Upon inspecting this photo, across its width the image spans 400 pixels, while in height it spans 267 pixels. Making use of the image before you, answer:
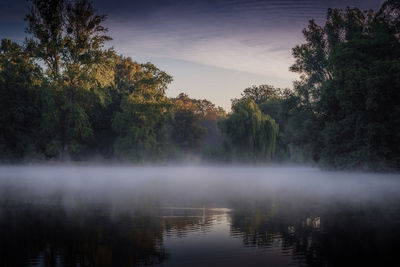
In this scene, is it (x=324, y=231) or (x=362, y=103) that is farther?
(x=362, y=103)

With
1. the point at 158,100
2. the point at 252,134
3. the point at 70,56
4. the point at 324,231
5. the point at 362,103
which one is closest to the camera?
the point at 324,231

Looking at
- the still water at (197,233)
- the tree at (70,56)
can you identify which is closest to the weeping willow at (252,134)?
the tree at (70,56)

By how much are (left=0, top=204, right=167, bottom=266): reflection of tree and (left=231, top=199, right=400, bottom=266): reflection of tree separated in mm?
2540

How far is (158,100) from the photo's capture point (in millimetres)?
67125

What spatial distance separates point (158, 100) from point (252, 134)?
52.5 feet

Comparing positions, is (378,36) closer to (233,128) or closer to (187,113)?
(233,128)

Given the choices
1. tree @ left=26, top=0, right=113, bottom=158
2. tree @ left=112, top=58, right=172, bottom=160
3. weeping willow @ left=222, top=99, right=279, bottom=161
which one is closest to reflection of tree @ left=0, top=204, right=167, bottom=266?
tree @ left=26, top=0, right=113, bottom=158

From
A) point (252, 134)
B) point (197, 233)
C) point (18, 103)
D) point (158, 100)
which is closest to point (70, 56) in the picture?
point (18, 103)

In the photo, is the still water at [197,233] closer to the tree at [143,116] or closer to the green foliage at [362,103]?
the green foliage at [362,103]

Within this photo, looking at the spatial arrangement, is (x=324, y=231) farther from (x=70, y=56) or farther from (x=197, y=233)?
(x=70, y=56)

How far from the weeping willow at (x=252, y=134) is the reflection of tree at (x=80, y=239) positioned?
159ft

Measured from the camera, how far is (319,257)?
A: 351 inches

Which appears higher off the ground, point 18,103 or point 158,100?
point 158,100

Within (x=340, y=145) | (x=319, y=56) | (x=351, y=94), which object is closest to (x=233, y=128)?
(x=319, y=56)
